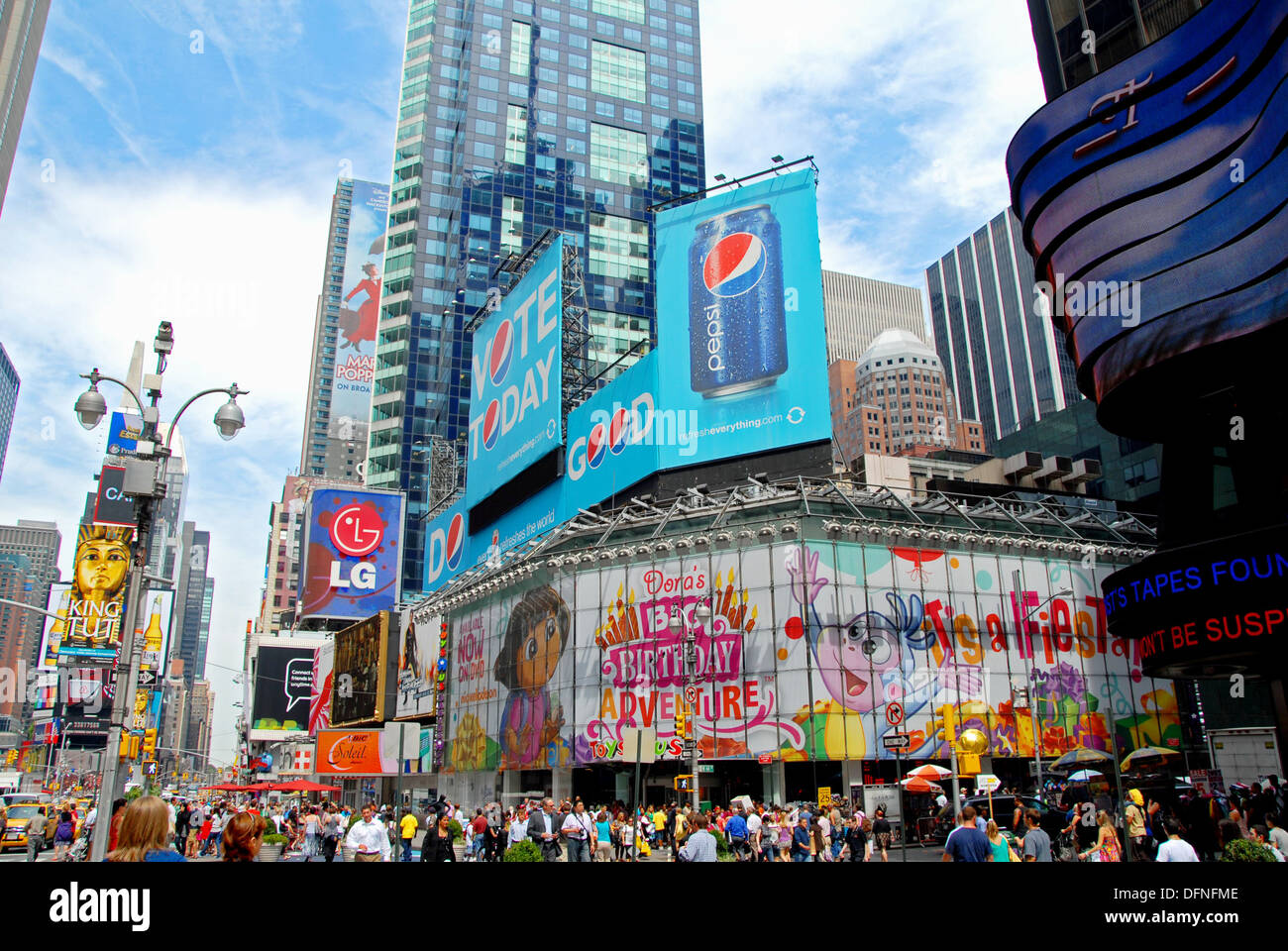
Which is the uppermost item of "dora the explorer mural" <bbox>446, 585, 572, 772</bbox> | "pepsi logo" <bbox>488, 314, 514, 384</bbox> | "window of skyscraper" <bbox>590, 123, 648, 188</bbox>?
"window of skyscraper" <bbox>590, 123, 648, 188</bbox>

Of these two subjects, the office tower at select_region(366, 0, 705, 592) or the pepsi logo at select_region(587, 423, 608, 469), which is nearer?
the pepsi logo at select_region(587, 423, 608, 469)

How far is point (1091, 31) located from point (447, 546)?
5555 centimetres

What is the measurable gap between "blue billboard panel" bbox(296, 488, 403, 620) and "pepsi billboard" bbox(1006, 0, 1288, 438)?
189ft

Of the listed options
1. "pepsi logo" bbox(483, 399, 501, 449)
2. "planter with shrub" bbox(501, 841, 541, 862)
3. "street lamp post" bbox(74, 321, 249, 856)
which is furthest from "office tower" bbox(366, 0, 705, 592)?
"planter with shrub" bbox(501, 841, 541, 862)

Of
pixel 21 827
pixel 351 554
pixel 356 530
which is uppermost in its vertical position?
pixel 356 530

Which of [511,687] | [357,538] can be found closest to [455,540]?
[357,538]

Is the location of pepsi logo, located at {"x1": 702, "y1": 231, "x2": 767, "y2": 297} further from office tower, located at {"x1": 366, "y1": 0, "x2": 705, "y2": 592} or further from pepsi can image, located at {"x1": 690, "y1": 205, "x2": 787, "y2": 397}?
office tower, located at {"x1": 366, "y1": 0, "x2": 705, "y2": 592}

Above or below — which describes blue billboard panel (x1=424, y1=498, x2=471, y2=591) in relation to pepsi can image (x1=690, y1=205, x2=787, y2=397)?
below

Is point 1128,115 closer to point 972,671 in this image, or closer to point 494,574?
point 972,671

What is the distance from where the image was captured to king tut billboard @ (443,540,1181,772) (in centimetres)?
3850

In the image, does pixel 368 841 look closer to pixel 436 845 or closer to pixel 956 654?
pixel 436 845

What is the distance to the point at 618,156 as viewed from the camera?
12650cm

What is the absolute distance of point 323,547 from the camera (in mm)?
77000
